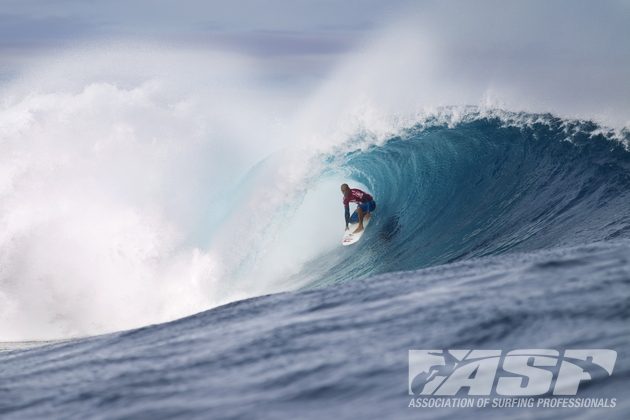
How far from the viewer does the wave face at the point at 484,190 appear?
1163cm

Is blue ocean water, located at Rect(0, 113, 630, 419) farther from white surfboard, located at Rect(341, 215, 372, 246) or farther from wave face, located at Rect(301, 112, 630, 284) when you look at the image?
white surfboard, located at Rect(341, 215, 372, 246)

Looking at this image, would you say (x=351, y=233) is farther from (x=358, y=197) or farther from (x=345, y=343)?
(x=345, y=343)

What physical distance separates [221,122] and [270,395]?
22459 millimetres

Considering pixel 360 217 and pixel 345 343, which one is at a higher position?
pixel 360 217

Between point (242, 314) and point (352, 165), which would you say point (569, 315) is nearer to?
point (242, 314)

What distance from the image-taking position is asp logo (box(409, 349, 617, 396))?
13.6ft

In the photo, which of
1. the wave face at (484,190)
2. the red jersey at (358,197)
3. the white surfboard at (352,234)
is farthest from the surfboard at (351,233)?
the red jersey at (358,197)

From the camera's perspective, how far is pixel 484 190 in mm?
14445

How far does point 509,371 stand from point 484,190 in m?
10.3

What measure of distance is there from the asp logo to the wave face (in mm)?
5359

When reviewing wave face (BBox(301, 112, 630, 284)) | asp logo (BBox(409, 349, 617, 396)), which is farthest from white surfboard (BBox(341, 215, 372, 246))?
asp logo (BBox(409, 349, 617, 396))

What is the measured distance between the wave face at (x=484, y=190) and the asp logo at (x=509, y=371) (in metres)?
5.36

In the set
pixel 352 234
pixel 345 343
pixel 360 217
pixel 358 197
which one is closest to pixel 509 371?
pixel 345 343

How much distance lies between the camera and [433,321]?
5.53 meters
